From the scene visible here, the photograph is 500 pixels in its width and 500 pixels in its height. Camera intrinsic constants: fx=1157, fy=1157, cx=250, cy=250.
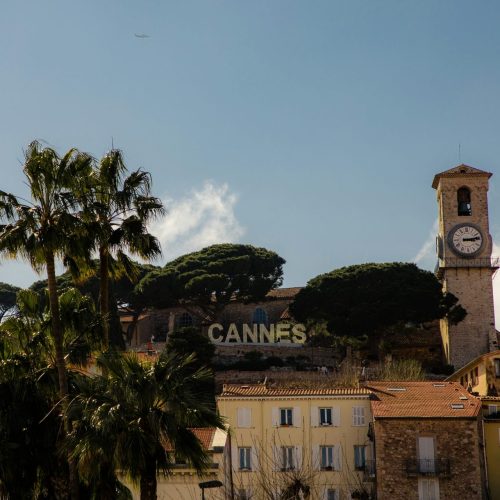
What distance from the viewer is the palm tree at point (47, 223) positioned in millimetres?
29203

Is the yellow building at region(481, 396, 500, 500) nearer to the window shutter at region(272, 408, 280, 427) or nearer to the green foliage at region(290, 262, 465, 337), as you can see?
the window shutter at region(272, 408, 280, 427)

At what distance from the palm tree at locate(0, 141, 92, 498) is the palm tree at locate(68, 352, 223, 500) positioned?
54.5 inches

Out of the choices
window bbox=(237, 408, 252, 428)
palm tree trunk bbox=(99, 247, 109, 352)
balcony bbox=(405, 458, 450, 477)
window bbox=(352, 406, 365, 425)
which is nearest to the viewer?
palm tree trunk bbox=(99, 247, 109, 352)

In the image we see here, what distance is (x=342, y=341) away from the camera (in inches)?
3696

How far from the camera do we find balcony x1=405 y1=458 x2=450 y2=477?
46656 millimetres

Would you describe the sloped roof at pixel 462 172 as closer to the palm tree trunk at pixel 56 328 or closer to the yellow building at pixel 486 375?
the yellow building at pixel 486 375

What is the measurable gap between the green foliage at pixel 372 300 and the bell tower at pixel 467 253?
4.72ft

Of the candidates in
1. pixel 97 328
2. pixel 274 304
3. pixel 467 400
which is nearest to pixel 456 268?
pixel 274 304

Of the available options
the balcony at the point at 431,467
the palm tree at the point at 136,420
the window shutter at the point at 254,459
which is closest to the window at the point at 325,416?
the window shutter at the point at 254,459

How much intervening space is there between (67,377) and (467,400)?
959 inches

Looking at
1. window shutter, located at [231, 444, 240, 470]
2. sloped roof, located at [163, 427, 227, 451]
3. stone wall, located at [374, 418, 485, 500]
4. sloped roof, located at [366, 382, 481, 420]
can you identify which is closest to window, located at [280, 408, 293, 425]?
window shutter, located at [231, 444, 240, 470]

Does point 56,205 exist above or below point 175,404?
above

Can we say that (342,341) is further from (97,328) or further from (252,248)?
(97,328)

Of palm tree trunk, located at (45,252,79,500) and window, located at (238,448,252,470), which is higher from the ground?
palm tree trunk, located at (45,252,79,500)
